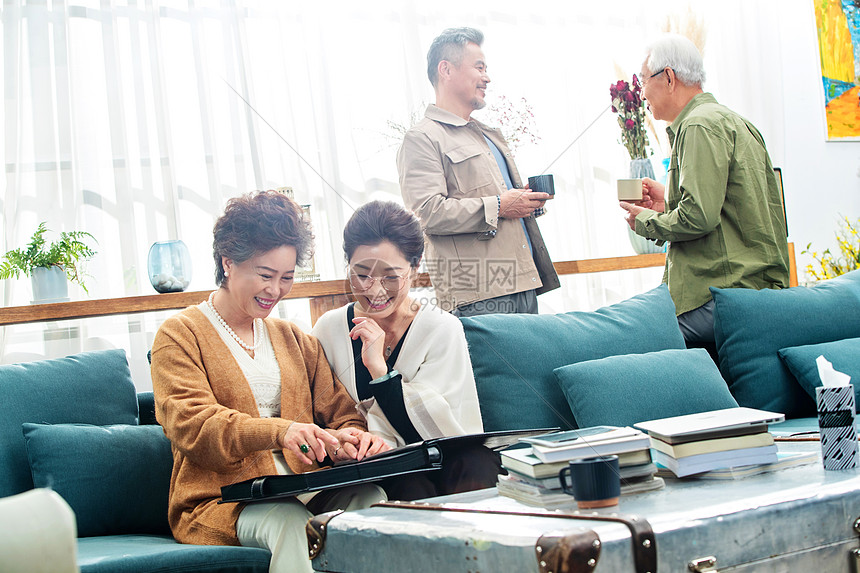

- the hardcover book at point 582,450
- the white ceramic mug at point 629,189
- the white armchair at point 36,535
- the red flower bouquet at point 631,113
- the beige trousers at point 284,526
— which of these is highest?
the red flower bouquet at point 631,113

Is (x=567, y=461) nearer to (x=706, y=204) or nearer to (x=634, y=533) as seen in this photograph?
(x=634, y=533)

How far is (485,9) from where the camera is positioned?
3.69 metres

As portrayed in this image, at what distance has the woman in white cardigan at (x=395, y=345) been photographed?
5.45ft

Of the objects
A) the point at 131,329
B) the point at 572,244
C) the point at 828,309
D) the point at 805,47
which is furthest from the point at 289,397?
the point at 805,47

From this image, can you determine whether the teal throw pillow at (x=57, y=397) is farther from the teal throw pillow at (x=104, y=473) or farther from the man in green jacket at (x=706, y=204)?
the man in green jacket at (x=706, y=204)

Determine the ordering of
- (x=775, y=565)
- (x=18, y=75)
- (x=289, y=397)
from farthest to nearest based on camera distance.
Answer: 1. (x=18, y=75)
2. (x=289, y=397)
3. (x=775, y=565)

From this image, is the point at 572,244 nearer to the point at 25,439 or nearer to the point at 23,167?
the point at 23,167

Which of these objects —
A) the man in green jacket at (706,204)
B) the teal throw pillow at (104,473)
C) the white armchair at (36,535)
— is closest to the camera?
the white armchair at (36,535)

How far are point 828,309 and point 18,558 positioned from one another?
2.35 meters

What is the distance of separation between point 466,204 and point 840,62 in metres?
3.24

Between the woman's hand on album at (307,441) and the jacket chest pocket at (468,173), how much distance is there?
1.25m

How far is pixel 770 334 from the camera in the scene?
2.31m

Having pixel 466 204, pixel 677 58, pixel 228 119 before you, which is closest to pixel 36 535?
pixel 466 204

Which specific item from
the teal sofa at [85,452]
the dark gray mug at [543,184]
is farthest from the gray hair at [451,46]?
the teal sofa at [85,452]
